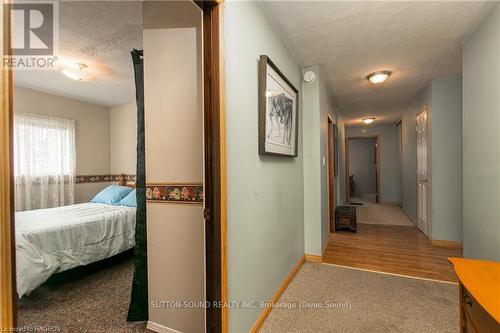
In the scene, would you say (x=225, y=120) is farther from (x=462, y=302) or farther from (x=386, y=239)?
(x=386, y=239)

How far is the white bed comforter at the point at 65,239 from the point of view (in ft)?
6.57

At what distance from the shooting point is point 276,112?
200cm

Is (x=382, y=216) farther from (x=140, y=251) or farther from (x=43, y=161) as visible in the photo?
(x=43, y=161)

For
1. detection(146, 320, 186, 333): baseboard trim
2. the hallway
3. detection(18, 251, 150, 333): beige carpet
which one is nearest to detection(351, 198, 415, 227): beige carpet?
the hallway

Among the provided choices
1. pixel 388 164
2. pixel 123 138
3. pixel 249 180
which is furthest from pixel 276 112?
pixel 388 164

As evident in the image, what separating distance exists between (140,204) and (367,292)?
7.19 feet

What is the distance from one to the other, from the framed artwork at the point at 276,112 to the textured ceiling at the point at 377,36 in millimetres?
484

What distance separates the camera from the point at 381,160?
7191mm

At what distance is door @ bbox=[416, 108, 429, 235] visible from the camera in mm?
3664

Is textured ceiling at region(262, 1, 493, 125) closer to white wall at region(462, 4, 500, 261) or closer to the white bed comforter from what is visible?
white wall at region(462, 4, 500, 261)

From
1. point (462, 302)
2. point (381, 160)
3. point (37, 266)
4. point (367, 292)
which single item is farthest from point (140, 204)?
point (381, 160)

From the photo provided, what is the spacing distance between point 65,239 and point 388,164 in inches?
311

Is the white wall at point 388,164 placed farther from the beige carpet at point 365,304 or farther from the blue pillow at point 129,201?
the blue pillow at point 129,201

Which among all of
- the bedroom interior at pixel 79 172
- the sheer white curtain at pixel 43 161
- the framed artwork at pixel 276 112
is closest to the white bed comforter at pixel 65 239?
the bedroom interior at pixel 79 172
